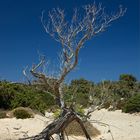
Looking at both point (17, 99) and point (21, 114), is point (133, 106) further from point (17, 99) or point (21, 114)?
point (21, 114)

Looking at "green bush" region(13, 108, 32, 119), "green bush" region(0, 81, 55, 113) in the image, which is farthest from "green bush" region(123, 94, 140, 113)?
"green bush" region(13, 108, 32, 119)

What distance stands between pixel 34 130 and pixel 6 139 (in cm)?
330

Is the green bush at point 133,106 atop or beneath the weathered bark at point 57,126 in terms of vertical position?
atop

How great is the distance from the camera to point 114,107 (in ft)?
91.2

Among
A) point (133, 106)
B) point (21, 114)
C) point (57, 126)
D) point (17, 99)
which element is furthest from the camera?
point (133, 106)

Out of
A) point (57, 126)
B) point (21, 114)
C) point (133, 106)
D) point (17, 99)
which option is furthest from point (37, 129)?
point (133, 106)

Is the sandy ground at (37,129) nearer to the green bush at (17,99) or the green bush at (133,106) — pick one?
the green bush at (17,99)

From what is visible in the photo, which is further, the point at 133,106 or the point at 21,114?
the point at 133,106

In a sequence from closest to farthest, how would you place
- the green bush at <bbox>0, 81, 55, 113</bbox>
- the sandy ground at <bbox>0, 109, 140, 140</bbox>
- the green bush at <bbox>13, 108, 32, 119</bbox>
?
the sandy ground at <bbox>0, 109, 140, 140</bbox>
the green bush at <bbox>13, 108, 32, 119</bbox>
the green bush at <bbox>0, 81, 55, 113</bbox>

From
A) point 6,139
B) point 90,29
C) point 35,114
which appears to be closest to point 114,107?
point 35,114

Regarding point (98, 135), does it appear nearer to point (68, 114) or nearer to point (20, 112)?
point (20, 112)

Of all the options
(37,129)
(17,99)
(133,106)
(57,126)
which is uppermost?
(17,99)

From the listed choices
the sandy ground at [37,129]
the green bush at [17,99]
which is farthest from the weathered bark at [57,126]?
the green bush at [17,99]

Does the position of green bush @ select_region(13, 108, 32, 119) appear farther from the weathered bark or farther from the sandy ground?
the weathered bark
